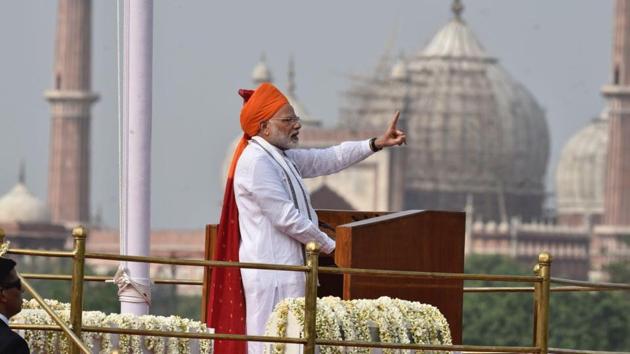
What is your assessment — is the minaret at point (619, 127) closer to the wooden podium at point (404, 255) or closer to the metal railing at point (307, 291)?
the wooden podium at point (404, 255)

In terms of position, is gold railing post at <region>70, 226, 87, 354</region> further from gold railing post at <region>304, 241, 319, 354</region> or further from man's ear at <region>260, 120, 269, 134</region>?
man's ear at <region>260, 120, 269, 134</region>

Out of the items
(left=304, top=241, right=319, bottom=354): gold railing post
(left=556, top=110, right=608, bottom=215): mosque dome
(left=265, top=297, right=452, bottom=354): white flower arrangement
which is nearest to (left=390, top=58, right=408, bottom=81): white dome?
(left=556, top=110, right=608, bottom=215): mosque dome

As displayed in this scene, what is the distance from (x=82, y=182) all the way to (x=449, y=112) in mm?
18474

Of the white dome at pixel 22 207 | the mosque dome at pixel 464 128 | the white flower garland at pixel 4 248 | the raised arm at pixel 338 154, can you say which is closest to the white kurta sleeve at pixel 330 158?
the raised arm at pixel 338 154

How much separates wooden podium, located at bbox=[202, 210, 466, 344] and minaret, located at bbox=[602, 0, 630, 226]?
3624 inches

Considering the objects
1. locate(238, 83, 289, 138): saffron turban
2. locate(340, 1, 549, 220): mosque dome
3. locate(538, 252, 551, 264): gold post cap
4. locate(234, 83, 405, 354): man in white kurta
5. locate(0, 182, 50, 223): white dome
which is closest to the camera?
locate(538, 252, 551, 264): gold post cap

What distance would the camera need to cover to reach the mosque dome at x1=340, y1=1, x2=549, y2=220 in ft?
370

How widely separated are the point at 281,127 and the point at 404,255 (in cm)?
67

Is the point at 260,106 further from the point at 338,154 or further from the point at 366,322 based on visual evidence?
the point at 366,322

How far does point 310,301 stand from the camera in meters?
8.36

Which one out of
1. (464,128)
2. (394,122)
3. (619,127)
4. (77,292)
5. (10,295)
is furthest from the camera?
(464,128)

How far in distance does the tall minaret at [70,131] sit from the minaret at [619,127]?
2133cm

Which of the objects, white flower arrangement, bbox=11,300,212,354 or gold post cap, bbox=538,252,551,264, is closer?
white flower arrangement, bbox=11,300,212,354

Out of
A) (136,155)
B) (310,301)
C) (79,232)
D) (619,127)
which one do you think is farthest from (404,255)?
(619,127)
